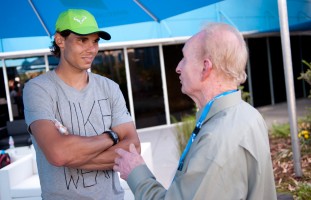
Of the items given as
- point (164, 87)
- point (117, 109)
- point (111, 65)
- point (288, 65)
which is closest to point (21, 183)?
point (117, 109)

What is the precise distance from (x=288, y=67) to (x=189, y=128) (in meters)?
1.89

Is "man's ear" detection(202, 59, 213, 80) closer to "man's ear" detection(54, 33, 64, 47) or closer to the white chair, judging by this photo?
"man's ear" detection(54, 33, 64, 47)

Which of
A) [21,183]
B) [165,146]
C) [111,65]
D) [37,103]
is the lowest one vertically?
[165,146]

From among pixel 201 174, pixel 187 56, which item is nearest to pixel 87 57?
pixel 187 56

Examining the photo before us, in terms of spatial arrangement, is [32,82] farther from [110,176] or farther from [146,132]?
[146,132]

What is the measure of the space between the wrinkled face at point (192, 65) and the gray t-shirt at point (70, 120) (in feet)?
2.40

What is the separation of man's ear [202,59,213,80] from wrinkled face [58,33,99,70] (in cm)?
91

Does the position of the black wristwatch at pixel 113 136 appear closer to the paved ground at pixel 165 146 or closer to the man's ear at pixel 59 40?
the man's ear at pixel 59 40

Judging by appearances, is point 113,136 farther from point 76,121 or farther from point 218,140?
point 218,140

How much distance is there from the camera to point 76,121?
1.95 metres

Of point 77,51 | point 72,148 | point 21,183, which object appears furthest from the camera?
point 21,183

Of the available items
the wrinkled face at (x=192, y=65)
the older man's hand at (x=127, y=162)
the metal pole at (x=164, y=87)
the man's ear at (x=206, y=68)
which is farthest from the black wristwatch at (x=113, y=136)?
the metal pole at (x=164, y=87)

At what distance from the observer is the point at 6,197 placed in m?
4.14

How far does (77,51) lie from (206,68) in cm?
95
